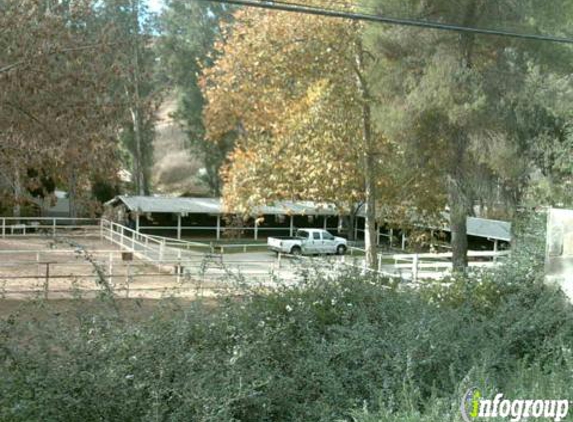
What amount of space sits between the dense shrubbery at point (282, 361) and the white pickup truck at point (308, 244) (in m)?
25.5

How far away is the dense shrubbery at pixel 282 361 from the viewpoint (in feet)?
17.5

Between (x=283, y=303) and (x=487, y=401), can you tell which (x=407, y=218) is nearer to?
(x=283, y=303)

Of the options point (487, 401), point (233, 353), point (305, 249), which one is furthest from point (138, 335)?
point (305, 249)

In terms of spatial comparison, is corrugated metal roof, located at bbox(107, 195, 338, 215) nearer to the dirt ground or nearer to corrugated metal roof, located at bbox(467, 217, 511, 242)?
the dirt ground

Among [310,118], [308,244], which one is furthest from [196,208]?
[310,118]

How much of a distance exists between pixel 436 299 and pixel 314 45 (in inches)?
442

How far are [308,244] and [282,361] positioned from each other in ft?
96.2

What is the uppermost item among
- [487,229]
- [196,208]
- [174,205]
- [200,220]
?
[174,205]

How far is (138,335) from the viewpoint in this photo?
637 cm

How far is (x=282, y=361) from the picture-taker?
6754mm

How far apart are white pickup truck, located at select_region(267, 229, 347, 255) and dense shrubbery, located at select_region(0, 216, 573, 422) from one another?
25.5 metres

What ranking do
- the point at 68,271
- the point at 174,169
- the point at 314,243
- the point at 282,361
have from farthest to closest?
1. the point at 174,169
2. the point at 314,243
3. the point at 68,271
4. the point at 282,361

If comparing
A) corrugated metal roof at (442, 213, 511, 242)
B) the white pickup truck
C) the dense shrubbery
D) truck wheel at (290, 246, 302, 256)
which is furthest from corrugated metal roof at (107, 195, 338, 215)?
the dense shrubbery

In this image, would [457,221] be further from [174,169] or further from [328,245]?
[174,169]
